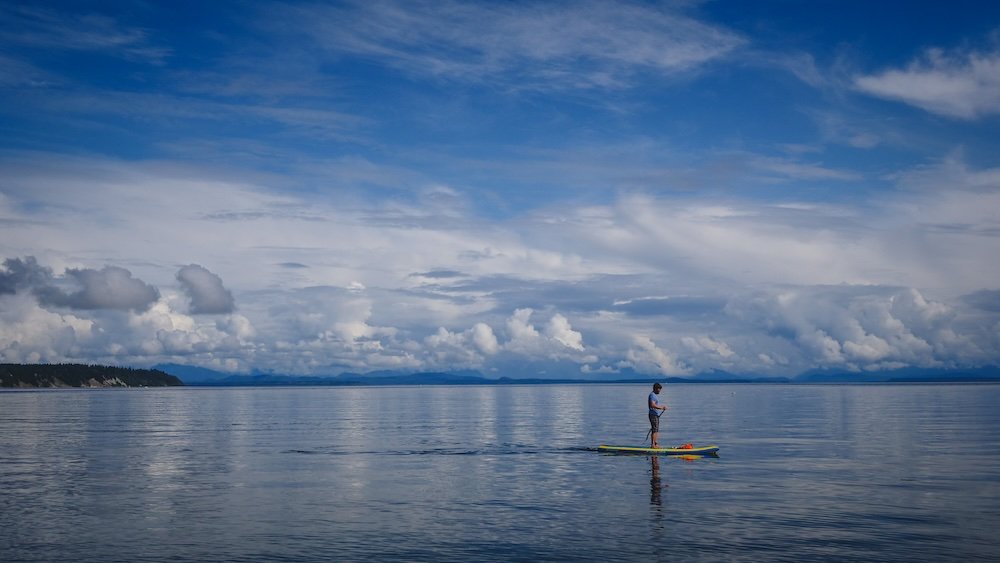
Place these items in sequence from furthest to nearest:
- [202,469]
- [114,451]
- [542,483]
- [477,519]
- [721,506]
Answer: [114,451] → [202,469] → [542,483] → [721,506] → [477,519]

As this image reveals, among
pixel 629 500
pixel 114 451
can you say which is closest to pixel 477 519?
pixel 629 500

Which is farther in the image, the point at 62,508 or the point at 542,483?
the point at 542,483

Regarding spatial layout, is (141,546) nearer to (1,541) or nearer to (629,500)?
(1,541)

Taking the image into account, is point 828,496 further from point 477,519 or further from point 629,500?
point 477,519

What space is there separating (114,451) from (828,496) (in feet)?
142

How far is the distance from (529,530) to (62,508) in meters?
17.5

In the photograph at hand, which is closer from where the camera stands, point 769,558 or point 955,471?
point 769,558

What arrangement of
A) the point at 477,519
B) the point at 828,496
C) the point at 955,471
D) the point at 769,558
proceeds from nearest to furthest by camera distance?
the point at 769,558, the point at 477,519, the point at 828,496, the point at 955,471

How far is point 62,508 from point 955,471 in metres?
38.9

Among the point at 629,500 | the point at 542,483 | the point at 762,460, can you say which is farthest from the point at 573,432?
the point at 629,500

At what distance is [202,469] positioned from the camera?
44.0 meters

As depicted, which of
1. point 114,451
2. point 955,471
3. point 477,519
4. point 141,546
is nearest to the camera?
point 141,546

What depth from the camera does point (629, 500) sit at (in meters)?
32.6

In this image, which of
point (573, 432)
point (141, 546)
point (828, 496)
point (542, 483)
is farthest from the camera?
point (573, 432)
